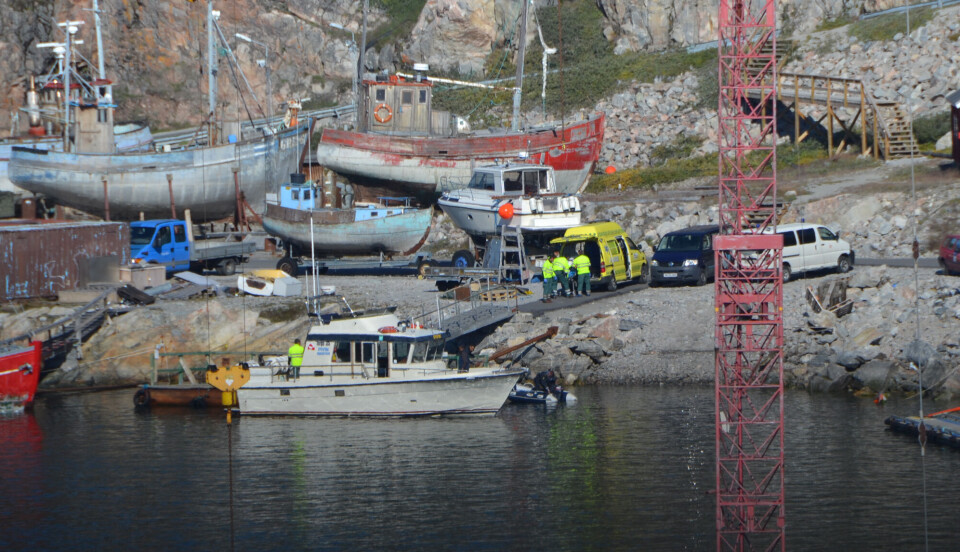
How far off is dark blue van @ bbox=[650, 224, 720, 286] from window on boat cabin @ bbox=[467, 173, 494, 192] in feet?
24.9

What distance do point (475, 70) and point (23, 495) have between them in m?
43.6

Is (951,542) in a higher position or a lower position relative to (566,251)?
lower

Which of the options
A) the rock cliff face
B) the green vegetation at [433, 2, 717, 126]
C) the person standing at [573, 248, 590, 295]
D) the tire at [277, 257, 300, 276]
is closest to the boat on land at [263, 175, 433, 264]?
the tire at [277, 257, 300, 276]

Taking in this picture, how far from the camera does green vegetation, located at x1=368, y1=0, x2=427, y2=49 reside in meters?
65.5

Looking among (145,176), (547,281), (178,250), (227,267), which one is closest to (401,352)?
(547,281)

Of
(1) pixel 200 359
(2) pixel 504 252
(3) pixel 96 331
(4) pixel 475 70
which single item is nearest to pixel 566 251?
(2) pixel 504 252

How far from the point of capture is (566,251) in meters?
35.8

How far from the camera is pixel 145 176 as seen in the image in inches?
1944

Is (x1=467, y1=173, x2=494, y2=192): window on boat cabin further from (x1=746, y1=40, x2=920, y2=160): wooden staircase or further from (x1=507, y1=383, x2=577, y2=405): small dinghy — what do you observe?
(x1=507, y1=383, x2=577, y2=405): small dinghy

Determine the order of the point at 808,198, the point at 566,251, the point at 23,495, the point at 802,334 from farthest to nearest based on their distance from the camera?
the point at 808,198
the point at 566,251
the point at 802,334
the point at 23,495

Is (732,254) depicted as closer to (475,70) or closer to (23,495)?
(23,495)

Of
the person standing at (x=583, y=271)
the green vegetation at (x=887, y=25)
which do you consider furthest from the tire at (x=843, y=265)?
the green vegetation at (x=887, y=25)

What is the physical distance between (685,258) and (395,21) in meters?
37.0

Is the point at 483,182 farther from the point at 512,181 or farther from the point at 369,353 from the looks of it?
the point at 369,353
